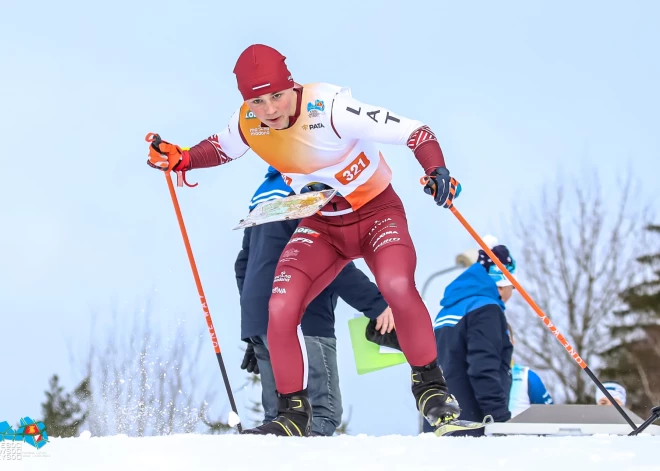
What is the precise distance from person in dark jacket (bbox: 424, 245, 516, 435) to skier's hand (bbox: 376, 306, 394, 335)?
0.78 m

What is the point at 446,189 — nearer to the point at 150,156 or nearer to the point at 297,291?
the point at 297,291

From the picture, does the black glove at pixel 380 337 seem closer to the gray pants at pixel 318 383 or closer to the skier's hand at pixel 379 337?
the skier's hand at pixel 379 337

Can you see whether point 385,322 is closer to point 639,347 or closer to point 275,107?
point 275,107

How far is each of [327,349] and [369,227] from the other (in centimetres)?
90

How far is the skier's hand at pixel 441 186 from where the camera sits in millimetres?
4203

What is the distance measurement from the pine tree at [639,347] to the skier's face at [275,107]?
20356mm

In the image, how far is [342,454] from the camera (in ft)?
9.53

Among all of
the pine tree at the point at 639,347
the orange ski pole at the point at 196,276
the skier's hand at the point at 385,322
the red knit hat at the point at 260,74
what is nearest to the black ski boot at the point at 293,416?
the orange ski pole at the point at 196,276

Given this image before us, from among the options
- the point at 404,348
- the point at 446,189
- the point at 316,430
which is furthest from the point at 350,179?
the point at 316,430

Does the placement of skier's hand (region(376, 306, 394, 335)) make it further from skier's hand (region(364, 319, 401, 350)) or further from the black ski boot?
the black ski boot

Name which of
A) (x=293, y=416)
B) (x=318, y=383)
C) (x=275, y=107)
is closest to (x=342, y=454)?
(x=293, y=416)

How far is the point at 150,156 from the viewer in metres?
4.77

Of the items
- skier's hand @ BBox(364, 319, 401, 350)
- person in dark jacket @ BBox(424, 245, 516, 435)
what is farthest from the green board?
person in dark jacket @ BBox(424, 245, 516, 435)

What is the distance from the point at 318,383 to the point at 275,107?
1.64m
